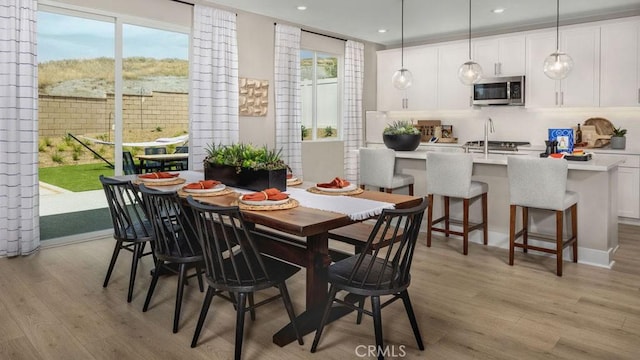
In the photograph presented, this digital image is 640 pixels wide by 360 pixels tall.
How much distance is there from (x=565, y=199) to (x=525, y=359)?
1829 mm

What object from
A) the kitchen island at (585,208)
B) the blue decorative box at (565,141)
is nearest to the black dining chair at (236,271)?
the kitchen island at (585,208)

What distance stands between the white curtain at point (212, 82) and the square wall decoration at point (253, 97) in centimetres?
21

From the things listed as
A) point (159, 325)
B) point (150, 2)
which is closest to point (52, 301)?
point (159, 325)

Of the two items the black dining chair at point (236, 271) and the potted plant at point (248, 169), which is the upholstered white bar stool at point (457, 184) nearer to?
the potted plant at point (248, 169)

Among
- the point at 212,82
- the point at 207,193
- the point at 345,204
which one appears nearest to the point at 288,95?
the point at 212,82

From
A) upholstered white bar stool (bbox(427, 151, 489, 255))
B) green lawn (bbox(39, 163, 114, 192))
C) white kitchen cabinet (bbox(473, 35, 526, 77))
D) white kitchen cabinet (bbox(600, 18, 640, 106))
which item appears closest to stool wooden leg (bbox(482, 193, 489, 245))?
upholstered white bar stool (bbox(427, 151, 489, 255))

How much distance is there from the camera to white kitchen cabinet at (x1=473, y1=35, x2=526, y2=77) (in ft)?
21.2

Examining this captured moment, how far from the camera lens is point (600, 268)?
13.0 ft

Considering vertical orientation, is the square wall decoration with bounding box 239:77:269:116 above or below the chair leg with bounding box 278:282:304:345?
above

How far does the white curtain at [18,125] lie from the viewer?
13.3 ft

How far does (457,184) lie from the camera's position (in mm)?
4422

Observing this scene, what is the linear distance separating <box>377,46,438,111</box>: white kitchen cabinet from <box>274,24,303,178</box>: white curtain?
187 centimetres

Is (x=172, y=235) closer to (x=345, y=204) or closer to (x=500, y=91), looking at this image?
(x=345, y=204)

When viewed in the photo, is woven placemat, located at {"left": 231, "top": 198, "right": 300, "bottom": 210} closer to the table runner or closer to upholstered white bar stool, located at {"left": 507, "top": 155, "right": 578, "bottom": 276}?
the table runner
